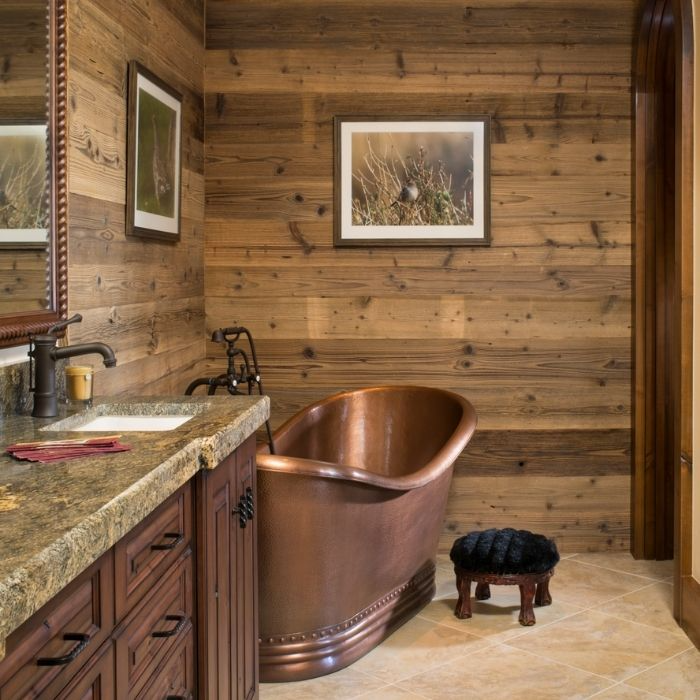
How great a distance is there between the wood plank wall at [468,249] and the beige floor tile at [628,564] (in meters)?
0.07

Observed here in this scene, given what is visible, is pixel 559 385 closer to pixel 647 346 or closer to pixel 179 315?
pixel 647 346

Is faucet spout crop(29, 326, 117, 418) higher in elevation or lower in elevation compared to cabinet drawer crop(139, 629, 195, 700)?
higher

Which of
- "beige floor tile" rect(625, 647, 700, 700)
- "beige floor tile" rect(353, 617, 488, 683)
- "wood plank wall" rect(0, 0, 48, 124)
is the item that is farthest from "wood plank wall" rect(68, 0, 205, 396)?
"beige floor tile" rect(625, 647, 700, 700)

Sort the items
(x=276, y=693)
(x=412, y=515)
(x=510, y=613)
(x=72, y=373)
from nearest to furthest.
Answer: (x=72, y=373) → (x=276, y=693) → (x=412, y=515) → (x=510, y=613)

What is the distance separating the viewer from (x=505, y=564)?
3.48 meters

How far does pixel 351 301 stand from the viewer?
14.2 ft

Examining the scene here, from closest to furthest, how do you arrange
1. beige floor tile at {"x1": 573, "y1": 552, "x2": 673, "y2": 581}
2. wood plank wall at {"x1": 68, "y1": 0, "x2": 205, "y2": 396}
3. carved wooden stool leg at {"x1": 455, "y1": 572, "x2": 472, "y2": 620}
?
wood plank wall at {"x1": 68, "y1": 0, "x2": 205, "y2": 396}, carved wooden stool leg at {"x1": 455, "y1": 572, "x2": 472, "y2": 620}, beige floor tile at {"x1": 573, "y1": 552, "x2": 673, "y2": 581}

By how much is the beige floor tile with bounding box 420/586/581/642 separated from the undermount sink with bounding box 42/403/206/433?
5.18 ft

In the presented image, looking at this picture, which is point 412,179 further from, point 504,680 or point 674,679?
point 674,679

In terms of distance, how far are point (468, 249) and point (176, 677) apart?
9.34 feet

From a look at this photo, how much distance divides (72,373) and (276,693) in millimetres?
1224

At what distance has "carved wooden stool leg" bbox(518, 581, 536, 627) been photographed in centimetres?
349

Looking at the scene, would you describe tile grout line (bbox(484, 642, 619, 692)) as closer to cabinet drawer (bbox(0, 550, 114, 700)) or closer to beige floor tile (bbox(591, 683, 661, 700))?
beige floor tile (bbox(591, 683, 661, 700))

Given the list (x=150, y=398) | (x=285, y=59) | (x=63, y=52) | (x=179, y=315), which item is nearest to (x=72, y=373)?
(x=150, y=398)
